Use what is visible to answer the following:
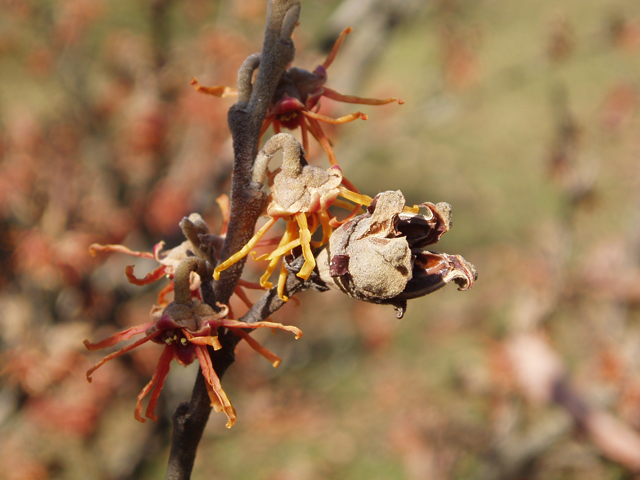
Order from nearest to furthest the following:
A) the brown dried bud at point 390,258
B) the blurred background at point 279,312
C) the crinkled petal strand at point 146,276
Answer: the brown dried bud at point 390,258, the crinkled petal strand at point 146,276, the blurred background at point 279,312

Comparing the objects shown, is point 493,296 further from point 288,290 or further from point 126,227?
point 288,290

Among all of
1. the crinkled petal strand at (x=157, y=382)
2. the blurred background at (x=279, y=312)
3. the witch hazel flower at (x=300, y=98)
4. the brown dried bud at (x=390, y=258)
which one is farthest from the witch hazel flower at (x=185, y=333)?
the blurred background at (x=279, y=312)

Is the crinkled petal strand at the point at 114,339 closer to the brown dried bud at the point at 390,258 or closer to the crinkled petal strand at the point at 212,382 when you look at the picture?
the crinkled petal strand at the point at 212,382

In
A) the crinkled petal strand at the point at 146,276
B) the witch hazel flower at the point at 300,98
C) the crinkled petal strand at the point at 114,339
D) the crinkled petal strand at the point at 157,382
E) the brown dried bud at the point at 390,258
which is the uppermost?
the witch hazel flower at the point at 300,98

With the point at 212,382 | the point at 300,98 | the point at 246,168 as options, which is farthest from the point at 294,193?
the point at 212,382

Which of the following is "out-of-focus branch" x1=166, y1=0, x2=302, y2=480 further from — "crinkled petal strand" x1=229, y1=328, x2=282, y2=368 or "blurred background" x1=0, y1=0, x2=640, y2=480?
"blurred background" x1=0, y1=0, x2=640, y2=480

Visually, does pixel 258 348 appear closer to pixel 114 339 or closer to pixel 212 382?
pixel 212 382

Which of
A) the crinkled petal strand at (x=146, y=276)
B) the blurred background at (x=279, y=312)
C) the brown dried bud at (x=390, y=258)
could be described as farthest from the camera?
the blurred background at (x=279, y=312)

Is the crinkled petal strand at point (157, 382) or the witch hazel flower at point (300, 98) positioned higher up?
the witch hazel flower at point (300, 98)
